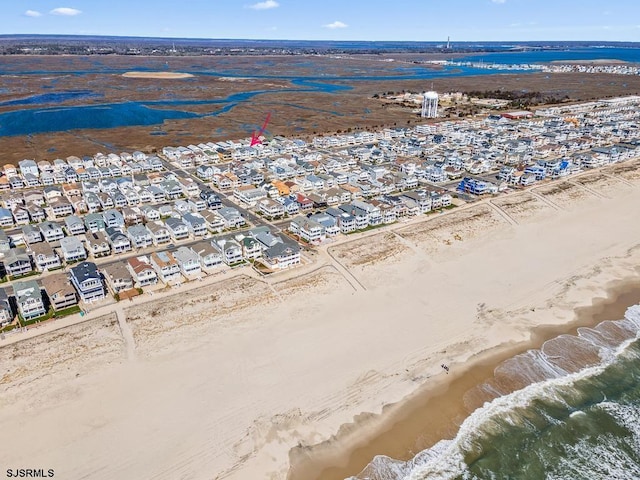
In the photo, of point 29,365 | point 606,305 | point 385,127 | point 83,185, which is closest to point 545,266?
point 606,305

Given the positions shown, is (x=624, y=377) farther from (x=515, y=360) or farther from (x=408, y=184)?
(x=408, y=184)

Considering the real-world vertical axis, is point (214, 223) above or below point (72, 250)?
above

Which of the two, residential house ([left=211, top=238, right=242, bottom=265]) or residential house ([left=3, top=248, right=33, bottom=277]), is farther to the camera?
residential house ([left=211, top=238, right=242, bottom=265])

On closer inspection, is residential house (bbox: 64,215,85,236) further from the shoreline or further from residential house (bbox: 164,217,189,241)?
the shoreline

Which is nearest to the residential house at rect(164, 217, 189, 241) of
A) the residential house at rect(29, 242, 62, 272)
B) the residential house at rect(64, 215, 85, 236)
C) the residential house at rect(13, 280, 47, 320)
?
the residential house at rect(64, 215, 85, 236)

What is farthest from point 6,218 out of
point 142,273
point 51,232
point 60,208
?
point 142,273

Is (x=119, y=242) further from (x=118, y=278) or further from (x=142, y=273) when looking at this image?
(x=142, y=273)

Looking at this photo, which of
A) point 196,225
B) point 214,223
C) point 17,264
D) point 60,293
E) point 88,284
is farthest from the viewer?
point 214,223
